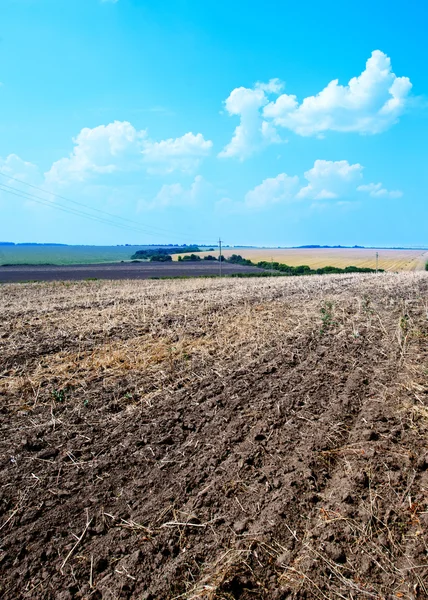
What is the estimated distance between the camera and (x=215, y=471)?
3943mm

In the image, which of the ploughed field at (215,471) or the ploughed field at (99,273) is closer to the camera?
the ploughed field at (215,471)

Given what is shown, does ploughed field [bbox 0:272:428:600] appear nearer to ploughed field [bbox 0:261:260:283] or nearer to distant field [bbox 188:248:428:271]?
ploughed field [bbox 0:261:260:283]

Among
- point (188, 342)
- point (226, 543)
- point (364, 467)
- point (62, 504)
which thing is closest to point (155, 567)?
point (226, 543)

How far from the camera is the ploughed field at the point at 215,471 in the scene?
281cm

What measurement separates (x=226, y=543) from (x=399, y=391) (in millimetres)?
4041

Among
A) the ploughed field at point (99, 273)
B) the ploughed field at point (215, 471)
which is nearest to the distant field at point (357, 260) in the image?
the ploughed field at point (99, 273)

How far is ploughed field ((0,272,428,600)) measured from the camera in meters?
2.81

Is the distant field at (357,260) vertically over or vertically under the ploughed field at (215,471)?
over

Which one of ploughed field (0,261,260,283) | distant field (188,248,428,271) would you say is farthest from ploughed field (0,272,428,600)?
distant field (188,248,428,271)

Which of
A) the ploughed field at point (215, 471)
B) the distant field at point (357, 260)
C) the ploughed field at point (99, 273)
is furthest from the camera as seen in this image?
the distant field at point (357, 260)

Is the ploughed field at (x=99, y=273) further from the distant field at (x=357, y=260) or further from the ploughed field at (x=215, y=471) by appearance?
the ploughed field at (x=215, y=471)

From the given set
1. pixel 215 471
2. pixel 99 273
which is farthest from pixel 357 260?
pixel 215 471

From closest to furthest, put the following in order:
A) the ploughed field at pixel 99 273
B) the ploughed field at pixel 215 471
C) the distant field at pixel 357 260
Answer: the ploughed field at pixel 215 471
the ploughed field at pixel 99 273
the distant field at pixel 357 260

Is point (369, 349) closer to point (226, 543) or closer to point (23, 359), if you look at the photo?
point (226, 543)
